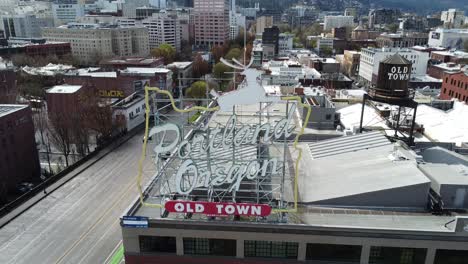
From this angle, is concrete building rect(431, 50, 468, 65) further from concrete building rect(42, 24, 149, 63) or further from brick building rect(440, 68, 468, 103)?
concrete building rect(42, 24, 149, 63)

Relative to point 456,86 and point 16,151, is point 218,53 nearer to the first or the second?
point 456,86

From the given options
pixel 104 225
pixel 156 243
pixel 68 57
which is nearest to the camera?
pixel 156 243

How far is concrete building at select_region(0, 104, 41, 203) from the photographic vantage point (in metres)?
54.2

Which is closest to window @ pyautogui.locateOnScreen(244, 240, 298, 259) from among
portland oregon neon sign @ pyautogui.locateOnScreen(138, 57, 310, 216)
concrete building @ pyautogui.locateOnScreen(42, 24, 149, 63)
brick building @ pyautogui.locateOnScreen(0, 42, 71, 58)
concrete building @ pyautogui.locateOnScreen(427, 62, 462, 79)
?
portland oregon neon sign @ pyautogui.locateOnScreen(138, 57, 310, 216)

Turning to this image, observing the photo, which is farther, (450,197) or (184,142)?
(450,197)

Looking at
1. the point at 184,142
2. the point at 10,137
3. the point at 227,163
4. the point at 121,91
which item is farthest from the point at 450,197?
the point at 121,91

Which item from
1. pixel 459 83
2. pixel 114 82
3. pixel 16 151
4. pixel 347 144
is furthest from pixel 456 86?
pixel 16 151

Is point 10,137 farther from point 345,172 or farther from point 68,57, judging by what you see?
point 68,57

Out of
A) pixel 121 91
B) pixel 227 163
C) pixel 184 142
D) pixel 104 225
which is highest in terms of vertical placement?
pixel 184 142

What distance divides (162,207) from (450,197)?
24.0 meters

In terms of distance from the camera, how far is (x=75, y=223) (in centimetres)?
4728

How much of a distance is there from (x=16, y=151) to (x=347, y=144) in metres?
51.4

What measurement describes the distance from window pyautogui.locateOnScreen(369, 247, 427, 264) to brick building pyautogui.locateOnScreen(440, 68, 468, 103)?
75269 mm

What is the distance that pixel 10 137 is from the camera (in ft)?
183
